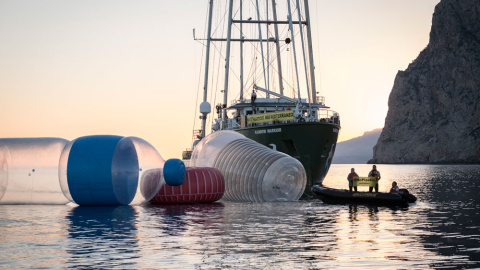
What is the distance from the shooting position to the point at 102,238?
16.7 meters

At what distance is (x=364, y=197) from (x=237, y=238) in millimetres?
13396

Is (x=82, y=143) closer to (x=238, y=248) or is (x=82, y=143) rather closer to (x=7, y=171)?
(x=7, y=171)

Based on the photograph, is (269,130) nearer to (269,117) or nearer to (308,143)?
(269,117)

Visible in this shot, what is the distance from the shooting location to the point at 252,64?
6225cm

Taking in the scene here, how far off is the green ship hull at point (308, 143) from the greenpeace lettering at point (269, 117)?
1.72ft

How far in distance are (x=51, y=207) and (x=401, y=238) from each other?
15.5 m

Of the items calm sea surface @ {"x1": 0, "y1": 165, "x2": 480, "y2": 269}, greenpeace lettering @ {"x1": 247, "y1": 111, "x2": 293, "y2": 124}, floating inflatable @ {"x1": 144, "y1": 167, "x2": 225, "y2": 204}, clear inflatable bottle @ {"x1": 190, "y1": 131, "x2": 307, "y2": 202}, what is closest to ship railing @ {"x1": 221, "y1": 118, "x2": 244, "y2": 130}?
greenpeace lettering @ {"x1": 247, "y1": 111, "x2": 293, "y2": 124}

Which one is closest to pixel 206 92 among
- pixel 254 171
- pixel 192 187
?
pixel 254 171

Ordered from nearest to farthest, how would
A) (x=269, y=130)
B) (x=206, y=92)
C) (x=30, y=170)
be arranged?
1. (x=30, y=170)
2. (x=269, y=130)
3. (x=206, y=92)

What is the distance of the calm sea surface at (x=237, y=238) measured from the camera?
43.2 ft

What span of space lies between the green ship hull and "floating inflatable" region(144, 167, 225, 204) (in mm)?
15028

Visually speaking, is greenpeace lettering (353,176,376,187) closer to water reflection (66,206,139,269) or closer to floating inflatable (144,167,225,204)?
floating inflatable (144,167,225,204)

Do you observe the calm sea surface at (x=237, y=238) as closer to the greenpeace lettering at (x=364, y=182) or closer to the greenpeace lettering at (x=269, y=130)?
the greenpeace lettering at (x=364, y=182)

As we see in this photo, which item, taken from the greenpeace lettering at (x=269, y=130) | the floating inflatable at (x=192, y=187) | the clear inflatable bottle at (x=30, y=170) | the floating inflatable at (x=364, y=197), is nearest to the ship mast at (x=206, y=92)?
the greenpeace lettering at (x=269, y=130)
